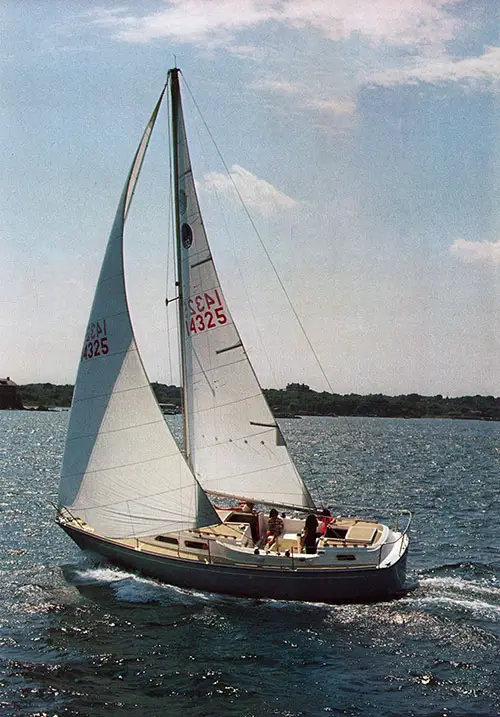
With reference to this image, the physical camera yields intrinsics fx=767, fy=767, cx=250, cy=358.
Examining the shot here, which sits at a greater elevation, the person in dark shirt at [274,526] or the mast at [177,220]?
the mast at [177,220]

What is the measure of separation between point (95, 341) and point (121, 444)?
353cm

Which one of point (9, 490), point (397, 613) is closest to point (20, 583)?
point (397, 613)

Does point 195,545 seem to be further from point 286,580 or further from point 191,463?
point 286,580

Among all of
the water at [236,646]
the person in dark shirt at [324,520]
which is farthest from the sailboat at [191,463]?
the water at [236,646]

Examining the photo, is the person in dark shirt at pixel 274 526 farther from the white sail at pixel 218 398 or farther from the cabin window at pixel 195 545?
the cabin window at pixel 195 545

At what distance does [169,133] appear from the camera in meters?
25.4

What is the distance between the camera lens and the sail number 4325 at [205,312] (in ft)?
84.9

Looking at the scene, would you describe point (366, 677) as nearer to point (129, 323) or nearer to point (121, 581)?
point (121, 581)

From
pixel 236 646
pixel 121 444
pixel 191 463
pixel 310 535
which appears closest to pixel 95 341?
pixel 121 444

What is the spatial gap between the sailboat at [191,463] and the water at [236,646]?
0.97 m

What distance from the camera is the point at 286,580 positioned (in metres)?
24.1

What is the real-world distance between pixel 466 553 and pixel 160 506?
594 inches

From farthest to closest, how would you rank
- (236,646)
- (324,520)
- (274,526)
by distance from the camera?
(324,520) → (274,526) → (236,646)

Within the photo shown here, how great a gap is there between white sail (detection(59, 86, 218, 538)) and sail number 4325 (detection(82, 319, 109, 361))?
0.03 metres
